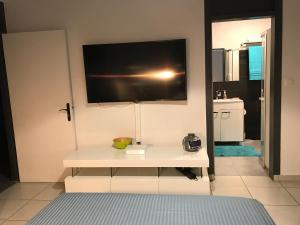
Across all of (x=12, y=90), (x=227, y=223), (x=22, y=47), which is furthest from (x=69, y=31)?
(x=227, y=223)

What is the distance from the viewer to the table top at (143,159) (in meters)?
2.67

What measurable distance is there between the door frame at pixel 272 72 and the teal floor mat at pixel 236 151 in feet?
3.31

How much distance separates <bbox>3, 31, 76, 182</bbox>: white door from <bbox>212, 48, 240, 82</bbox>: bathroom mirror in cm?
284

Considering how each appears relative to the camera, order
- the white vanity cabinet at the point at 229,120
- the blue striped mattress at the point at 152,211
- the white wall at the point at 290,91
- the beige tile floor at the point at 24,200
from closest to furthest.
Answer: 1. the blue striped mattress at the point at 152,211
2. the beige tile floor at the point at 24,200
3. the white wall at the point at 290,91
4. the white vanity cabinet at the point at 229,120

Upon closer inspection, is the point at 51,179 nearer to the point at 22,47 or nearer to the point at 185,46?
the point at 22,47

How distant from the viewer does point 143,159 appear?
8.95ft

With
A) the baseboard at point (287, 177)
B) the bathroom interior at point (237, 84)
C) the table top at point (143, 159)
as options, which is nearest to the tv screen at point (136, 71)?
the table top at point (143, 159)

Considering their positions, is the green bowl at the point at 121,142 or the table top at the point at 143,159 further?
the green bowl at the point at 121,142

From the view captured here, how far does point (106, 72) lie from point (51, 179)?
1.60 m

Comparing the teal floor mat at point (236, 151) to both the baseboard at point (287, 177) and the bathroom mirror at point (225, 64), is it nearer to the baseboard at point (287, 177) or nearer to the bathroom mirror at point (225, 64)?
the baseboard at point (287, 177)

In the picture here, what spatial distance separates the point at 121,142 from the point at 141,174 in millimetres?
461

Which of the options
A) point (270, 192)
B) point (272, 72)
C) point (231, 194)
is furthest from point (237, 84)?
point (231, 194)

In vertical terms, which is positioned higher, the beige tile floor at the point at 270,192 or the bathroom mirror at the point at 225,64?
the bathroom mirror at the point at 225,64

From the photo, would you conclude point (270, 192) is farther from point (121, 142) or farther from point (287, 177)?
point (121, 142)
